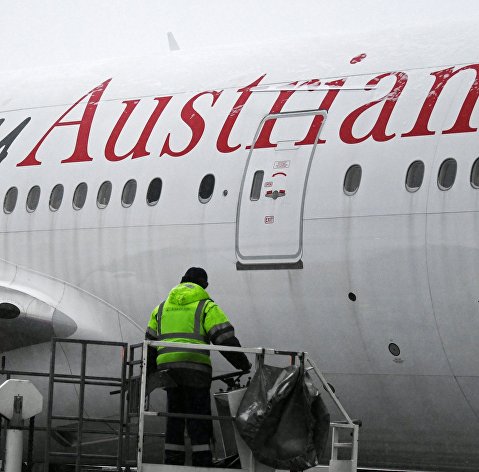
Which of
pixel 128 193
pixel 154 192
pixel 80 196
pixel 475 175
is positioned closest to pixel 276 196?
pixel 154 192

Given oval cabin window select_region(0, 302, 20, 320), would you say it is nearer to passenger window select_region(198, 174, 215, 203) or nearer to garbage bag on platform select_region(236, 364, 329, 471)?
passenger window select_region(198, 174, 215, 203)

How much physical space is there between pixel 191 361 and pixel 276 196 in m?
2.06

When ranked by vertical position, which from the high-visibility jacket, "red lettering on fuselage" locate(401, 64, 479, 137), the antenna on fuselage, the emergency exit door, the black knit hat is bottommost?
the high-visibility jacket

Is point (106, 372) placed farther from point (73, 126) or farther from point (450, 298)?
point (450, 298)

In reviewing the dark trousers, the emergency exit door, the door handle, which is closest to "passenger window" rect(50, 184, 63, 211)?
the emergency exit door

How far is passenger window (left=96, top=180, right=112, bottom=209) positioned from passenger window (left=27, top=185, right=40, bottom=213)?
94cm

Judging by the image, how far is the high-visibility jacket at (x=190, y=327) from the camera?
35.4 feet

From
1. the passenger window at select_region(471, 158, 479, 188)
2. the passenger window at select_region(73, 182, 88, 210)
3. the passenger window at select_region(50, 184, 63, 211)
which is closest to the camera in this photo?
the passenger window at select_region(471, 158, 479, 188)

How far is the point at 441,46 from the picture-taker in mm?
11859

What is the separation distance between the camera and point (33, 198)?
14055 millimetres

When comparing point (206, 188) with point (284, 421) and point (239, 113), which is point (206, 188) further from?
point (284, 421)

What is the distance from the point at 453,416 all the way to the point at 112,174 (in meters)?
4.72

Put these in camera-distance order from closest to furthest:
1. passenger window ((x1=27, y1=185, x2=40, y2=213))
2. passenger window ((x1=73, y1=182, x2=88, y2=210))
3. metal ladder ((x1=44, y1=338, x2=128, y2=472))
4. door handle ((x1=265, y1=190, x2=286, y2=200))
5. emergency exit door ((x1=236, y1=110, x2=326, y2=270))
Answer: metal ladder ((x1=44, y1=338, x2=128, y2=472)) < emergency exit door ((x1=236, y1=110, x2=326, y2=270)) < door handle ((x1=265, y1=190, x2=286, y2=200)) < passenger window ((x1=73, y1=182, x2=88, y2=210)) < passenger window ((x1=27, y1=185, x2=40, y2=213))

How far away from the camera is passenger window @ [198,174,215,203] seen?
12.5 metres
